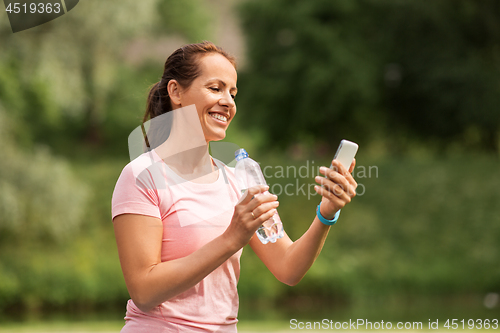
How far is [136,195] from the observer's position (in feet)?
5.17

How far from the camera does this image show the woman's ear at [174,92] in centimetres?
183

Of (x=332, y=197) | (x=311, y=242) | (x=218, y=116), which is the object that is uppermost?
(x=218, y=116)

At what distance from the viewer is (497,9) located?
16.2 m

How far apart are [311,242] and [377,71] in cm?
1621

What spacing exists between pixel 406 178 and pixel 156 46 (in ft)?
38.6

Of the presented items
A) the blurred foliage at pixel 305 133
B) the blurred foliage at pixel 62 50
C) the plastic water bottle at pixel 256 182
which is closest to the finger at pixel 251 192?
the plastic water bottle at pixel 256 182

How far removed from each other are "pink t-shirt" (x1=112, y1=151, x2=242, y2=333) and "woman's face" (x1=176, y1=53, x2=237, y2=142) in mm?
195

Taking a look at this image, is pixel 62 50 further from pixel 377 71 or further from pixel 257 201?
pixel 377 71

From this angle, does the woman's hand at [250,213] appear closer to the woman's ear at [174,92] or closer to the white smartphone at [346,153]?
the white smartphone at [346,153]

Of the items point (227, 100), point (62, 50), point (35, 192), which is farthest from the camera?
point (35, 192)

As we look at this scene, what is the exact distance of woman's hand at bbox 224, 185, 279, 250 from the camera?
1.48 m

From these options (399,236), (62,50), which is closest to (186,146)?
(62,50)

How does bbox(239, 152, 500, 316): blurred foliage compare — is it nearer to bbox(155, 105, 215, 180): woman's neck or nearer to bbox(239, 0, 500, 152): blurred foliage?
bbox(239, 0, 500, 152): blurred foliage

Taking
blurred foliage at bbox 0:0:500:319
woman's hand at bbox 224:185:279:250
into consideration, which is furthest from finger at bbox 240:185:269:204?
blurred foliage at bbox 0:0:500:319
